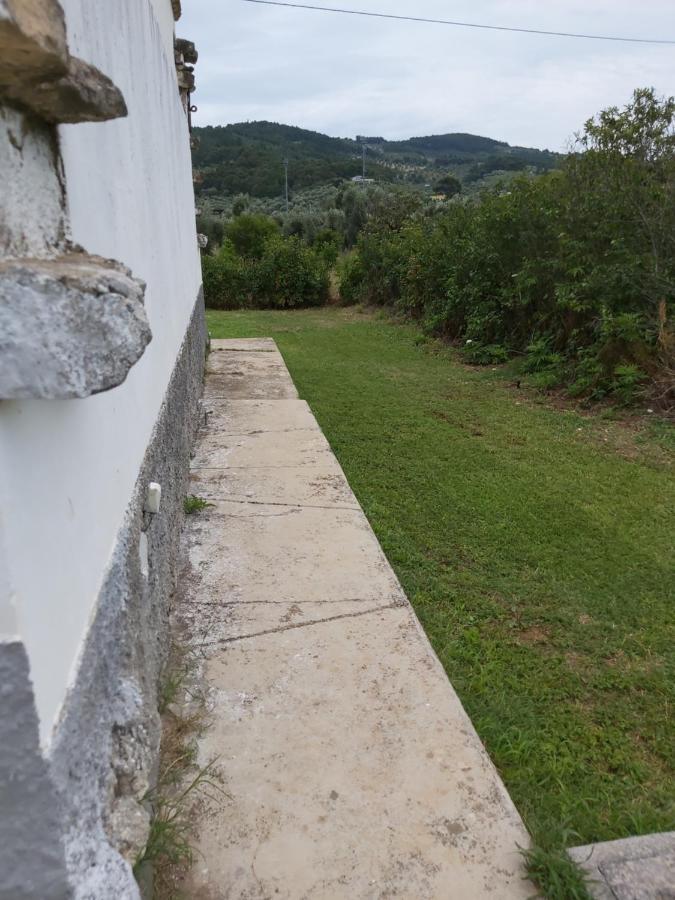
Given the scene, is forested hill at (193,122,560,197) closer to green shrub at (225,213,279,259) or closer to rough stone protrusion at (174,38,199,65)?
green shrub at (225,213,279,259)

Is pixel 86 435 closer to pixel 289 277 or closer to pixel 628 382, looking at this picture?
pixel 628 382

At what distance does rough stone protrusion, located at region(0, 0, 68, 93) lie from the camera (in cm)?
72

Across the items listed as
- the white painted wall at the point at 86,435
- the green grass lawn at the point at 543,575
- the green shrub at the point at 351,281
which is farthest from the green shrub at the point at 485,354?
the green shrub at the point at 351,281

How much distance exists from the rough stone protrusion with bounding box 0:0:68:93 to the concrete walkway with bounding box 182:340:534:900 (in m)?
1.68

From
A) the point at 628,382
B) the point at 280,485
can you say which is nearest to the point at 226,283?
the point at 628,382

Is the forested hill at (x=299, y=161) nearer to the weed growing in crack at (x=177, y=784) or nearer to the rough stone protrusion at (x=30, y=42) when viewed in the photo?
the weed growing in crack at (x=177, y=784)

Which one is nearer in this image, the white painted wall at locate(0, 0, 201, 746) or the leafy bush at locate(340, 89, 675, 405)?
the white painted wall at locate(0, 0, 201, 746)

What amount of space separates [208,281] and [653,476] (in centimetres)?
1426

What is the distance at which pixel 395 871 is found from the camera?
1.60 meters

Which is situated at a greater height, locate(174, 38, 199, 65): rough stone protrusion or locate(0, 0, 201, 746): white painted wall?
locate(174, 38, 199, 65): rough stone protrusion

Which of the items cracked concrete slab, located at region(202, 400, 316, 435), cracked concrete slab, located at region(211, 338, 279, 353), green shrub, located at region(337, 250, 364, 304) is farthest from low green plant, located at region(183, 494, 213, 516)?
green shrub, located at region(337, 250, 364, 304)

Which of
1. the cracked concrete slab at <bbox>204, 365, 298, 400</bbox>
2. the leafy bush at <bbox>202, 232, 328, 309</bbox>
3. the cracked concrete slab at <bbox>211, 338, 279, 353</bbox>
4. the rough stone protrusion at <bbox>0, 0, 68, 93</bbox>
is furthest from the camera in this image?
the leafy bush at <bbox>202, 232, 328, 309</bbox>

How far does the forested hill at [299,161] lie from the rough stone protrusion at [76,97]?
3634 centimetres

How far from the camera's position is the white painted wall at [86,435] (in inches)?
36.1
